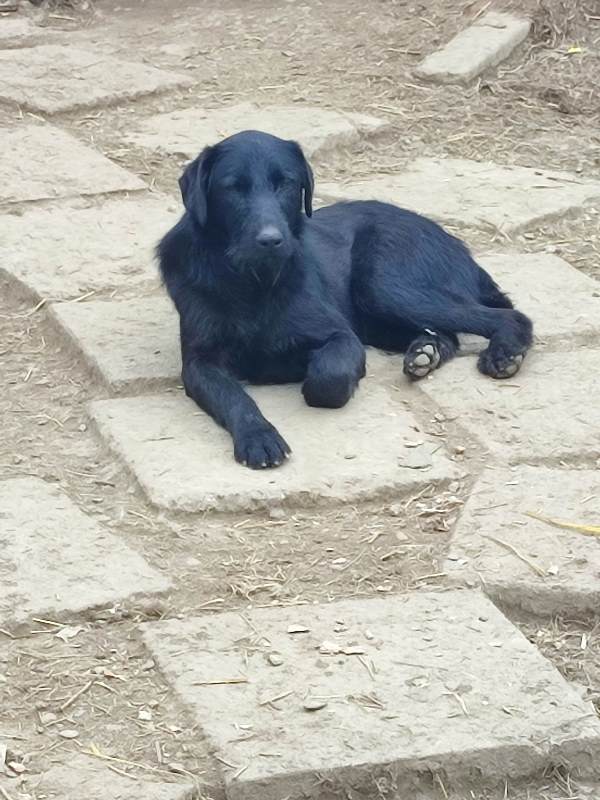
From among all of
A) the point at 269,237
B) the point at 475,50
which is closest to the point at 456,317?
the point at 269,237

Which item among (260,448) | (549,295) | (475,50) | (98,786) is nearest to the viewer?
(98,786)

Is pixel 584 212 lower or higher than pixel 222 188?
lower

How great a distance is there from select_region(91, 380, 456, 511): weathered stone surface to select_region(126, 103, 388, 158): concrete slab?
7.52 ft

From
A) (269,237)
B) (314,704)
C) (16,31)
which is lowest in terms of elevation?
(16,31)

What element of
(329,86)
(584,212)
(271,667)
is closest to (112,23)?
(329,86)

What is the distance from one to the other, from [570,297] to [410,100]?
2.32m

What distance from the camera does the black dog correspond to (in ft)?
16.0

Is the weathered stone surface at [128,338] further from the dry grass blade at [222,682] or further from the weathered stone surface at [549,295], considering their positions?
the dry grass blade at [222,682]

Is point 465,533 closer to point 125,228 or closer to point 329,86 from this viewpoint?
point 125,228

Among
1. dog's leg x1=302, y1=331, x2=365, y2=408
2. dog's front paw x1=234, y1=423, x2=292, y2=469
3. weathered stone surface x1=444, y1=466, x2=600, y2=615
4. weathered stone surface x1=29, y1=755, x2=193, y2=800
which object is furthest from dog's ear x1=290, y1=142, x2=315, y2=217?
weathered stone surface x1=29, y1=755, x2=193, y2=800

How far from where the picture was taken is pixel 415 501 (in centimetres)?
443

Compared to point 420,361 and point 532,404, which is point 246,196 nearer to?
point 420,361

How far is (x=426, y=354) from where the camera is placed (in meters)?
5.16

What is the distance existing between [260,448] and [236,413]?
231 mm
